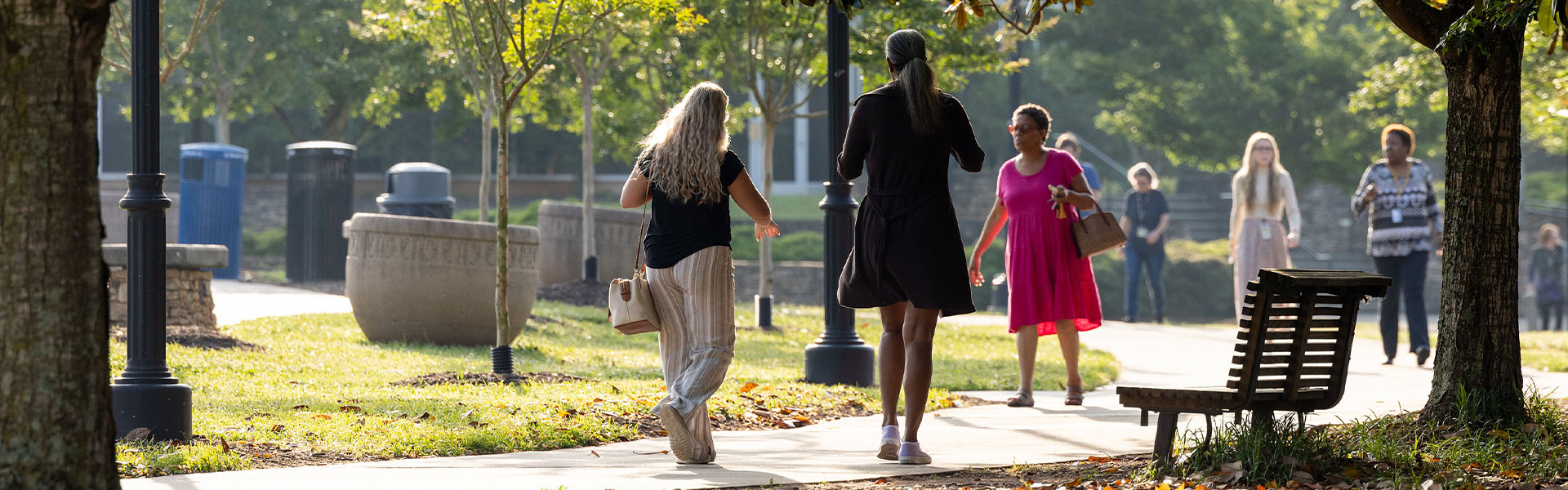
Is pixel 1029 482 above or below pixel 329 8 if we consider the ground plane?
below

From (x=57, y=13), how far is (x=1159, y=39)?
113 feet

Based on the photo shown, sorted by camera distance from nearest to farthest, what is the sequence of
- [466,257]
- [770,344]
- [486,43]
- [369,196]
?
[466,257], [770,344], [486,43], [369,196]

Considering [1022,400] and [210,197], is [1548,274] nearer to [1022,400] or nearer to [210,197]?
[1022,400]

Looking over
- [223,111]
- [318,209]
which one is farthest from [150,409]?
[223,111]

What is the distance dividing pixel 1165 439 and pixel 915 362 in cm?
97

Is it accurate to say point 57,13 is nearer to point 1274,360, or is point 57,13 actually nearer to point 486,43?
point 1274,360

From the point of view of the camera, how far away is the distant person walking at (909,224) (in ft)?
17.7

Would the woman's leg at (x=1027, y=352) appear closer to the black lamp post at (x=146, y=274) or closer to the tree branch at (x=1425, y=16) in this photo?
the tree branch at (x=1425, y=16)

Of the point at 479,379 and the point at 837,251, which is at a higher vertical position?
the point at 837,251

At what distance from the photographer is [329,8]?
31.0 m

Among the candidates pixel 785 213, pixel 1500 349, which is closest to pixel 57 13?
pixel 1500 349

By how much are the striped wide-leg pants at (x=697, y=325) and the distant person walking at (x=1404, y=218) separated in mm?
5998

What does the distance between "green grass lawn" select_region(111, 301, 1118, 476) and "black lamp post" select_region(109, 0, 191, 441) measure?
197mm

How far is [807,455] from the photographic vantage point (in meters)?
5.83
